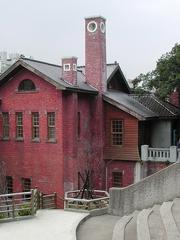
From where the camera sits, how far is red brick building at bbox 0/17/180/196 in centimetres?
2341

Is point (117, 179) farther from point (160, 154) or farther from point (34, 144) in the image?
point (34, 144)

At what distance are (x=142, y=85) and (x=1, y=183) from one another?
10782 millimetres

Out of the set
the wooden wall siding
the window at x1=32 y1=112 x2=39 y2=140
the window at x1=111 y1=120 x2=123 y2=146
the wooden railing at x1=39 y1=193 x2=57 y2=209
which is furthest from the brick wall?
the window at x1=111 y1=120 x2=123 y2=146

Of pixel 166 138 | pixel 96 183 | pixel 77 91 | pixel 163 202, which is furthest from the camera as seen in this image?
pixel 166 138

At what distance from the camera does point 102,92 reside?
2525 centimetres

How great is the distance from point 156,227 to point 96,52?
1577 cm

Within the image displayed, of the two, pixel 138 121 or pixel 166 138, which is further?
pixel 166 138

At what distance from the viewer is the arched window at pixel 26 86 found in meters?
24.5

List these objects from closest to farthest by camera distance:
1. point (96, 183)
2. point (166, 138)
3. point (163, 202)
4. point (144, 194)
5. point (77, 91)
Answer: point (163, 202) < point (144, 194) < point (77, 91) < point (96, 183) < point (166, 138)

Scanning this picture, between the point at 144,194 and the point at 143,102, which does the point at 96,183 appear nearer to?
the point at 143,102

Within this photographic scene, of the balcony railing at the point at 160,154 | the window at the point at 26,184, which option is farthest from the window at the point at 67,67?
the window at the point at 26,184

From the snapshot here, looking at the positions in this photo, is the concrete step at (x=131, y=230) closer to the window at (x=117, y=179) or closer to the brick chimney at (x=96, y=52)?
the window at (x=117, y=179)

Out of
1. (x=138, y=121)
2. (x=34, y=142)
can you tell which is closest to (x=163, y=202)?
(x=138, y=121)

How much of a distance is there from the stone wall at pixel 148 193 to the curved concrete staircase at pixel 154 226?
2.54ft
